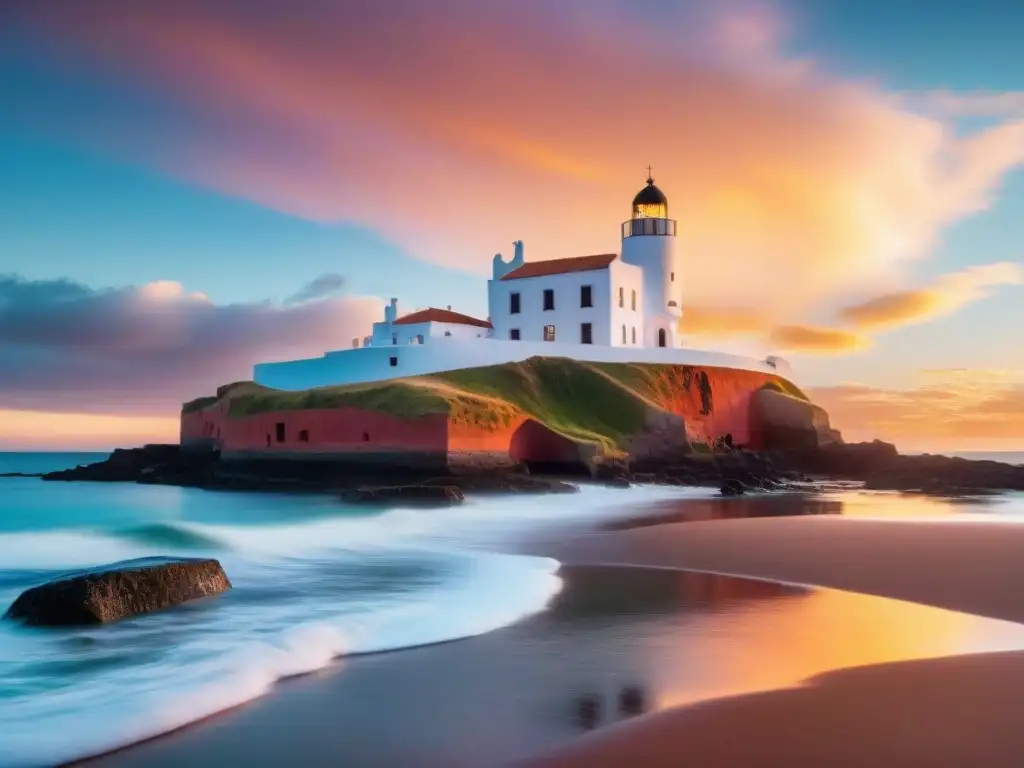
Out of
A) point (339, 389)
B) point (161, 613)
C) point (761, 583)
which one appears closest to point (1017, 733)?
point (761, 583)

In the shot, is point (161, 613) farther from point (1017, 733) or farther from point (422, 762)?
point (1017, 733)

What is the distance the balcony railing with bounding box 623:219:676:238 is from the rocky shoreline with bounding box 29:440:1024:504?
11.4 meters

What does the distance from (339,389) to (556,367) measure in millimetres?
10400

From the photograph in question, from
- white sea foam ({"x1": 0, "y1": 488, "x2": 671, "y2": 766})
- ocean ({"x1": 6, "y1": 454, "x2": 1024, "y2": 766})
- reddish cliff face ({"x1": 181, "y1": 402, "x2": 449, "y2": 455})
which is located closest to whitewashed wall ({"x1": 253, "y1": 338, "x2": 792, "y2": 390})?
reddish cliff face ({"x1": 181, "y1": 402, "x2": 449, "y2": 455})

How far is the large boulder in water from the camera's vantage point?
7539mm

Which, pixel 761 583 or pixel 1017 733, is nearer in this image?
pixel 1017 733

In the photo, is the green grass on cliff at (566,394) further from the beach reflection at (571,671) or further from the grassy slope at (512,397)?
the beach reflection at (571,671)

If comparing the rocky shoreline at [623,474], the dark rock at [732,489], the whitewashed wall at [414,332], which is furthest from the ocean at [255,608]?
the whitewashed wall at [414,332]

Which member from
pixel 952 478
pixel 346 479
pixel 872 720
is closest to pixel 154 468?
pixel 346 479

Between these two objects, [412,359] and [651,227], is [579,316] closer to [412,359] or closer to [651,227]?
[651,227]

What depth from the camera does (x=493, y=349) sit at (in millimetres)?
38500

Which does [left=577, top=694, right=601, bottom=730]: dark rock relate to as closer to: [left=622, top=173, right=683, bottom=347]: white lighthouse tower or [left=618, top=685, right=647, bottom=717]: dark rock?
[left=618, top=685, right=647, bottom=717]: dark rock

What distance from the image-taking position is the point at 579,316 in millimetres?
43375

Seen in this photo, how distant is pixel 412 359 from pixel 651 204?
54.1 feet
